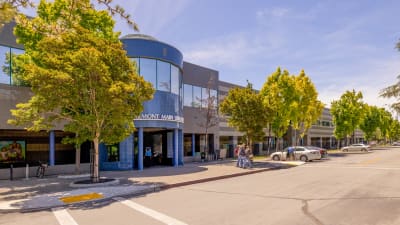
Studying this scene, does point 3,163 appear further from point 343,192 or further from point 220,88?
point 220,88

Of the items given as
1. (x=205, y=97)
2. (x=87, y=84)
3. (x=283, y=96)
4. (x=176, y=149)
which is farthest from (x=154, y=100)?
(x=283, y=96)

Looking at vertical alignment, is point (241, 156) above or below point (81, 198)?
above

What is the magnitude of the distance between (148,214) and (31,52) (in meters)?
13.6

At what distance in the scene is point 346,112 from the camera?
57.6 m

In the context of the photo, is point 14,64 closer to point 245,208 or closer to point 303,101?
point 245,208

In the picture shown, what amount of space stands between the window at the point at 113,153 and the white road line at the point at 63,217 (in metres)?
13.1

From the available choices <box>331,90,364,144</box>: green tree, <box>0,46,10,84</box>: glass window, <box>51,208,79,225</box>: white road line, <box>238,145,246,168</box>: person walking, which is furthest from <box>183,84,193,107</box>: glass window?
<box>331,90,364,144</box>: green tree

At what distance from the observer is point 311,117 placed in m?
45.0

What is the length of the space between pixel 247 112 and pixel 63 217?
1911 cm

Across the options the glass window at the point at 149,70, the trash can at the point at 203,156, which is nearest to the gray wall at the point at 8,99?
the glass window at the point at 149,70

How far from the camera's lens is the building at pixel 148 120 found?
20.1 m

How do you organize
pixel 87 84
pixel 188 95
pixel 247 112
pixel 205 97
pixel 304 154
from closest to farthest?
1. pixel 87 84
2. pixel 247 112
3. pixel 304 154
4. pixel 188 95
5. pixel 205 97

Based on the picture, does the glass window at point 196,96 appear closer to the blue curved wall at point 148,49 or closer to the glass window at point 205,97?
the glass window at point 205,97

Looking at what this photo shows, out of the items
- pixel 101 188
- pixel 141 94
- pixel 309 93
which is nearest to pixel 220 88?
pixel 309 93
